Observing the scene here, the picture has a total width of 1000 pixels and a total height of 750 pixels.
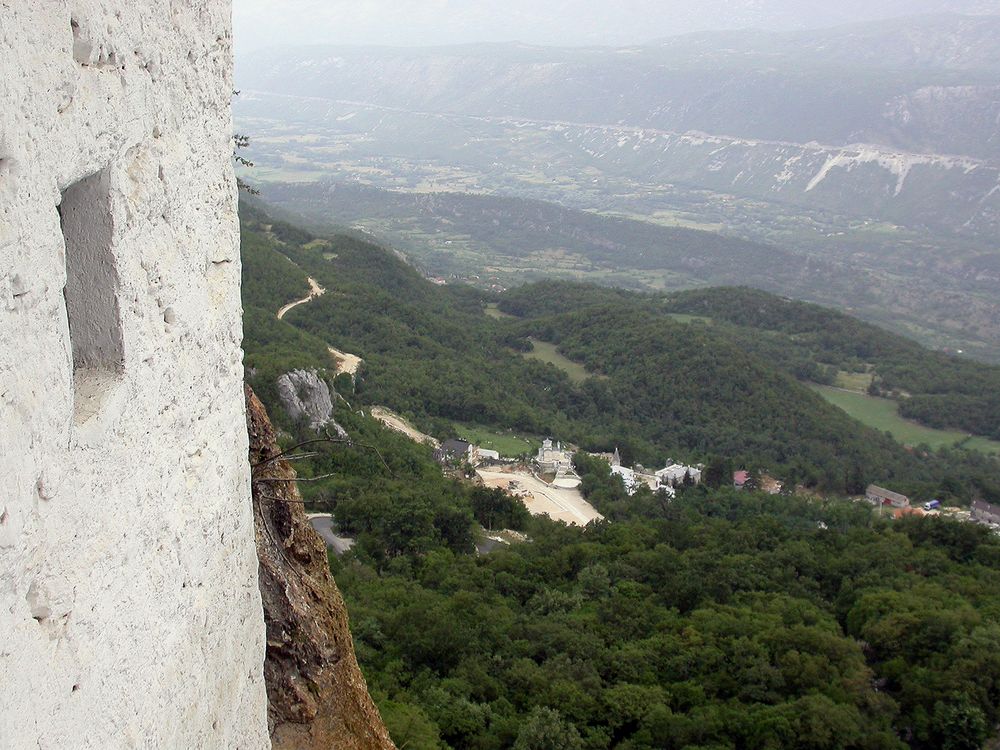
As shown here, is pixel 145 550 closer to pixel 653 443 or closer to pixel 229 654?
pixel 229 654

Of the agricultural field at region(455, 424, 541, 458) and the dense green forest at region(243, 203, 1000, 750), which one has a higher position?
the dense green forest at region(243, 203, 1000, 750)

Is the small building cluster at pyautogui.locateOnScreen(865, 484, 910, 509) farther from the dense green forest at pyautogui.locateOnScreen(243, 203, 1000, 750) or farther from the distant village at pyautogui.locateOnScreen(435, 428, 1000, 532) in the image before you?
the dense green forest at pyautogui.locateOnScreen(243, 203, 1000, 750)

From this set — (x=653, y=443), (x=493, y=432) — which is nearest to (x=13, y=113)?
(x=493, y=432)

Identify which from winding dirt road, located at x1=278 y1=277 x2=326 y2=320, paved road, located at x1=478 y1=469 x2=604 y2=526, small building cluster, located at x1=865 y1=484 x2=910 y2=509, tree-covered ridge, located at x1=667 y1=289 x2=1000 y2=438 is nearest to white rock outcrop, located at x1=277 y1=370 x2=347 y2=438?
paved road, located at x1=478 y1=469 x2=604 y2=526

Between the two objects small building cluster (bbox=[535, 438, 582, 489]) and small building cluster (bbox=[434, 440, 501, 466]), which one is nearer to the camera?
small building cluster (bbox=[434, 440, 501, 466])

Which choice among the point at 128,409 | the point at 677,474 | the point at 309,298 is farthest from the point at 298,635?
the point at 309,298

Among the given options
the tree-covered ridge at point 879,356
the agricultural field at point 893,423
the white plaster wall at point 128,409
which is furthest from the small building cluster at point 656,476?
the white plaster wall at point 128,409
